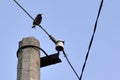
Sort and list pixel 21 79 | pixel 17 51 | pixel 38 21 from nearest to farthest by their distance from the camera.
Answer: pixel 21 79 < pixel 17 51 < pixel 38 21

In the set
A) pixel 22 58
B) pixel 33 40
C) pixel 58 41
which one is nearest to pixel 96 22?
pixel 58 41

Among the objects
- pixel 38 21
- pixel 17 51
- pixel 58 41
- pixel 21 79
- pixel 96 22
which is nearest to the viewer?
pixel 21 79

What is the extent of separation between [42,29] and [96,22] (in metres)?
0.97

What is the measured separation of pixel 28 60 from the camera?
473 cm

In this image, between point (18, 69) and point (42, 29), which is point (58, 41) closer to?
point (42, 29)

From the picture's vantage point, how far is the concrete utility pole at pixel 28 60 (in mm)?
4562

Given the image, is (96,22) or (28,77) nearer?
(28,77)

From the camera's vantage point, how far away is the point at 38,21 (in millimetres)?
6469

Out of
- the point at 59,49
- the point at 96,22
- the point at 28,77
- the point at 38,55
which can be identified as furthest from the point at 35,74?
the point at 96,22

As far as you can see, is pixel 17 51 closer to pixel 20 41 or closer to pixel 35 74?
pixel 20 41

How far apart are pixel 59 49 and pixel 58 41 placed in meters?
0.13

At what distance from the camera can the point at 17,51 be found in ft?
16.4

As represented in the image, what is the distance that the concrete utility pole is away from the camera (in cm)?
Answer: 456

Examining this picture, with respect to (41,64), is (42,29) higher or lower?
higher
